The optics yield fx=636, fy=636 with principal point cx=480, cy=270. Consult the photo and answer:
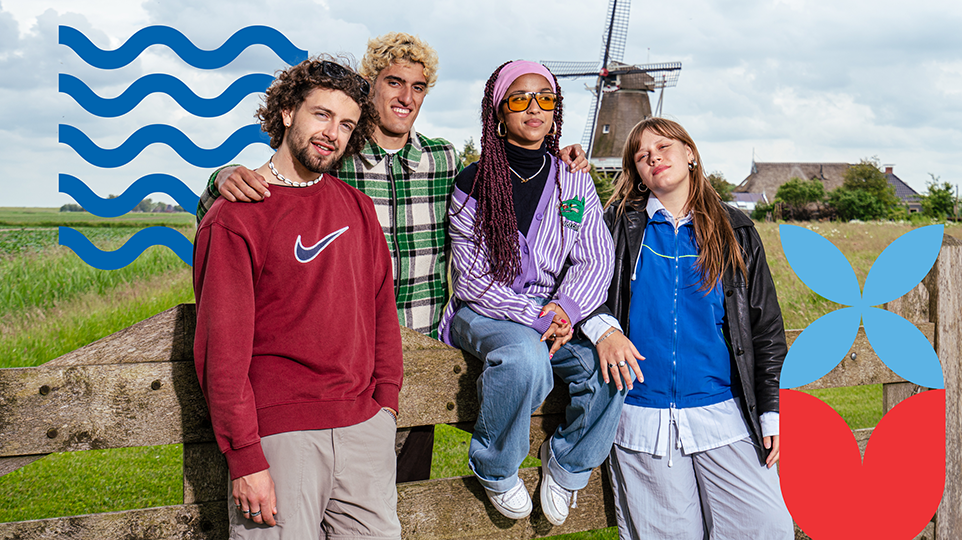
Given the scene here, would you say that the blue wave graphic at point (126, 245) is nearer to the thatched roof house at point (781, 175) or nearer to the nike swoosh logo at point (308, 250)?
the nike swoosh logo at point (308, 250)

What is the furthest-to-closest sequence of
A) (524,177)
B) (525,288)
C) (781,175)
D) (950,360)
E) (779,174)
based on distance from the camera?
(779,174) < (781,175) < (950,360) < (524,177) < (525,288)

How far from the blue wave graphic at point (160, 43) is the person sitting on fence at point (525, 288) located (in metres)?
3.47

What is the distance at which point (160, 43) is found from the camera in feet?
17.2

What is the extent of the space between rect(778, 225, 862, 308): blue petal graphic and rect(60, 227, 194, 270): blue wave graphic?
4421mm

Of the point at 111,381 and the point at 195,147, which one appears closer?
the point at 111,381

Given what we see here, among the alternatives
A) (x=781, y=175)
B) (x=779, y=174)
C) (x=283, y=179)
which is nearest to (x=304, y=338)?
(x=283, y=179)

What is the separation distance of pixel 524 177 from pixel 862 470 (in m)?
1.99

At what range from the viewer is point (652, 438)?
230 cm

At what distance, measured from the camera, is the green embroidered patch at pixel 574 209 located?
238 centimetres

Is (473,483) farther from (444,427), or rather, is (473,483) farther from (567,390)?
(444,427)

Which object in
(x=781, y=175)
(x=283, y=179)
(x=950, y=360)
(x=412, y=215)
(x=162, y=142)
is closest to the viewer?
(x=283, y=179)

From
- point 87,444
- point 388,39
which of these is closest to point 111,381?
point 87,444

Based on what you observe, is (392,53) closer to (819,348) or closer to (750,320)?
(750,320)

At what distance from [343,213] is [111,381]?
0.85 metres
